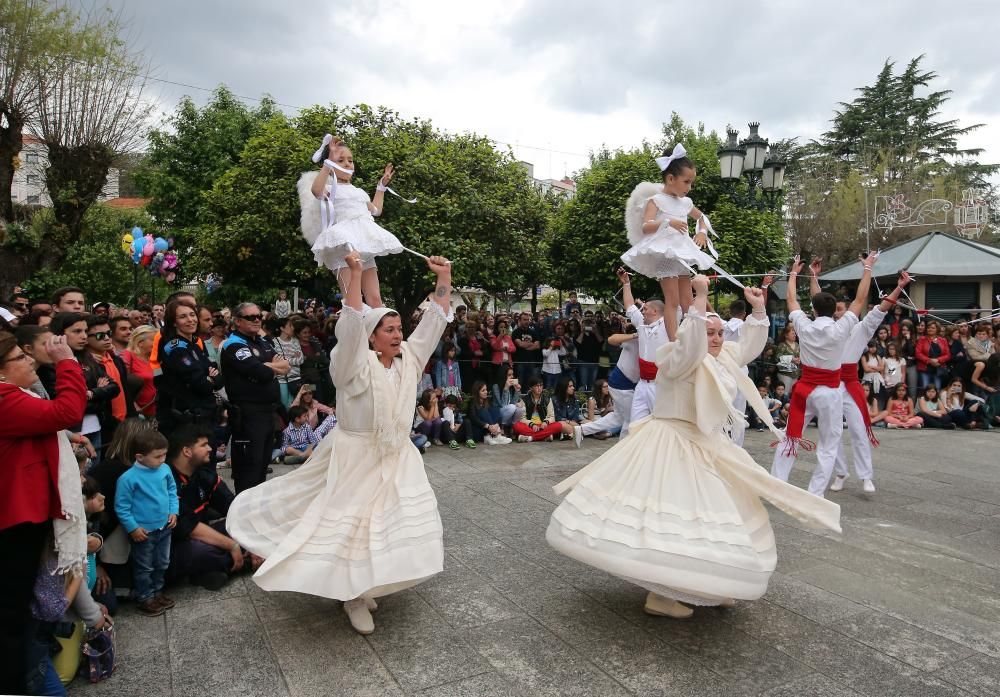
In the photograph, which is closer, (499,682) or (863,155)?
(499,682)

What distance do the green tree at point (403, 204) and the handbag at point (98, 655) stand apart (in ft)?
31.3

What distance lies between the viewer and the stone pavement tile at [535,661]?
126 inches

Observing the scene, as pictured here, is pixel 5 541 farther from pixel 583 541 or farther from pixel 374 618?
pixel 583 541

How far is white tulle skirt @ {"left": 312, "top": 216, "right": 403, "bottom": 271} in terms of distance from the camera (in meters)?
4.75

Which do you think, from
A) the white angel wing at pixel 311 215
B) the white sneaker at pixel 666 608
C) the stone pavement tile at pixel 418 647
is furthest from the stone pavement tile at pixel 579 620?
the white angel wing at pixel 311 215

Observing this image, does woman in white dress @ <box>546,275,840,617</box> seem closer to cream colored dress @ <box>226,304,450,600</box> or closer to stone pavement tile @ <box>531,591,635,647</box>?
stone pavement tile @ <box>531,591,635,647</box>

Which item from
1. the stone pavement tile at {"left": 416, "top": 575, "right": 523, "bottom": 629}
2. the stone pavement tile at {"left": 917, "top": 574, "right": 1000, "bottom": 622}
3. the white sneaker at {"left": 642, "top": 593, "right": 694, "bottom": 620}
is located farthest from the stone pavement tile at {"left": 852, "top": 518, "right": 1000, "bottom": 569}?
the stone pavement tile at {"left": 416, "top": 575, "right": 523, "bottom": 629}

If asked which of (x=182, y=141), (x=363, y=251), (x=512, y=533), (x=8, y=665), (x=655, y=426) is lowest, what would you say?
(x=512, y=533)

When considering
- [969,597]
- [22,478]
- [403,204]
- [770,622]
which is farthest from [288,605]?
[403,204]

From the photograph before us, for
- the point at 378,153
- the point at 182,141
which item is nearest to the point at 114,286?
the point at 182,141

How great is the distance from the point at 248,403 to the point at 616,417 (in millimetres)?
5324

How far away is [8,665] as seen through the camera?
8.98 feet

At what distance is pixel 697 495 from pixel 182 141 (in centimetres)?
2653

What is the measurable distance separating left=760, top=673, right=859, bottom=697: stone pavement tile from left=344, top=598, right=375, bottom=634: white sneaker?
1.93 metres
